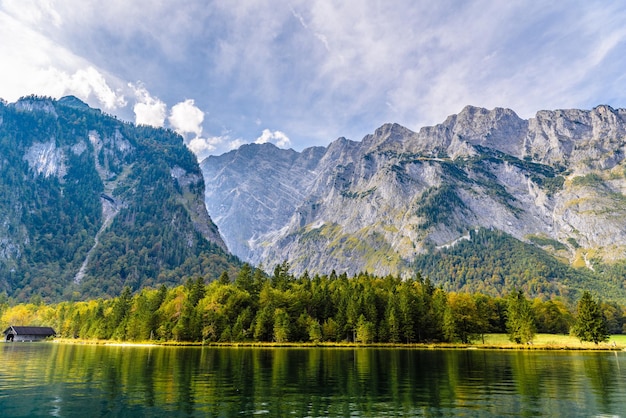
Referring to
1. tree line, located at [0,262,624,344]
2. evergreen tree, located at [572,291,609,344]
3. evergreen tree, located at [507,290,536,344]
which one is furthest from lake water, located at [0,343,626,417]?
evergreen tree, located at [572,291,609,344]

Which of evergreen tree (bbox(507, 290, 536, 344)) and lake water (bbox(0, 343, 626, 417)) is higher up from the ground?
evergreen tree (bbox(507, 290, 536, 344))

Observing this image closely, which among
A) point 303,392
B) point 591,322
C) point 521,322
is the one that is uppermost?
point 591,322

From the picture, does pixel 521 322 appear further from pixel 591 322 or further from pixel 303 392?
pixel 303 392

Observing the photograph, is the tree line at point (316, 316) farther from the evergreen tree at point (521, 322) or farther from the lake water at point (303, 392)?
the lake water at point (303, 392)

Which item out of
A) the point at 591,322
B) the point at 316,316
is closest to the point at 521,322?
the point at 591,322

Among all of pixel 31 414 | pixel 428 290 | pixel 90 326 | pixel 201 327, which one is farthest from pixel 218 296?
pixel 31 414

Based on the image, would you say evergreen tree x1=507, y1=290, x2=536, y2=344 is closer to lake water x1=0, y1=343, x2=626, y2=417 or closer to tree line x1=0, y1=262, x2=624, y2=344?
tree line x1=0, y1=262, x2=624, y2=344

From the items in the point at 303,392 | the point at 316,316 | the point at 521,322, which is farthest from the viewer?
the point at 316,316

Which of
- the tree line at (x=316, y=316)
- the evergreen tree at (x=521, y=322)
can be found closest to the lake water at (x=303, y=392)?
the evergreen tree at (x=521, y=322)

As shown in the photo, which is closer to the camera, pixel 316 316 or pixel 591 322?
pixel 591 322

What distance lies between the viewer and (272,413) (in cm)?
2902

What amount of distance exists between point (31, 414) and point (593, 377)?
62.2 m

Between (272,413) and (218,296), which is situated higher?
(218,296)

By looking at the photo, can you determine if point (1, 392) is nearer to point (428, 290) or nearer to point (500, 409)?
point (500, 409)
